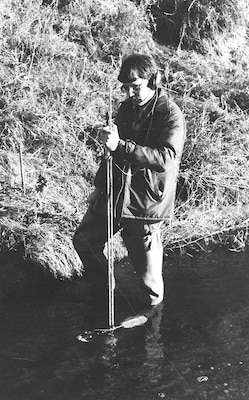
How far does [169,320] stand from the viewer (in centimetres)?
520

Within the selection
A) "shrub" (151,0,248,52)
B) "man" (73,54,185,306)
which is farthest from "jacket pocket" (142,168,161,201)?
"shrub" (151,0,248,52)

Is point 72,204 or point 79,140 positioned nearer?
point 72,204

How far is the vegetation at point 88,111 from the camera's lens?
618 centimetres

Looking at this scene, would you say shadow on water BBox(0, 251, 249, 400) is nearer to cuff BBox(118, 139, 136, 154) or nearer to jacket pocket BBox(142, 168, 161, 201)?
jacket pocket BBox(142, 168, 161, 201)

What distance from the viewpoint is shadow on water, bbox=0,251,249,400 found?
4293mm

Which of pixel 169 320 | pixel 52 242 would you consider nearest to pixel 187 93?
pixel 52 242

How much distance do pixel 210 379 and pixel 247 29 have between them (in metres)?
6.84

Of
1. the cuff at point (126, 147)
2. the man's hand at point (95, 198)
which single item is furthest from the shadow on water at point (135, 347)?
the cuff at point (126, 147)

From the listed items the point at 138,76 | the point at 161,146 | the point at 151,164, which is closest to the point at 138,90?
the point at 138,76

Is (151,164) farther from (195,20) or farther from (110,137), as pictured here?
(195,20)

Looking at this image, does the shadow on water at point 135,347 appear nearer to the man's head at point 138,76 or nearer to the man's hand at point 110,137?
the man's hand at point 110,137

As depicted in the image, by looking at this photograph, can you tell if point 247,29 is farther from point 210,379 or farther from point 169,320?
point 210,379

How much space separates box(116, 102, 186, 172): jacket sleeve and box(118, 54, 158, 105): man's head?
19 cm

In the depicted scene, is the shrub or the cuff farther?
the shrub
